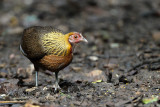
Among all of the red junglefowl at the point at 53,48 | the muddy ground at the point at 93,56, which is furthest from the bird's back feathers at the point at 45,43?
the muddy ground at the point at 93,56

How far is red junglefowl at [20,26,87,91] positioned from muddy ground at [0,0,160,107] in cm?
49

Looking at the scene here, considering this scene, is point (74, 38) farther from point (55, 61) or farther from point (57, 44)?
point (55, 61)

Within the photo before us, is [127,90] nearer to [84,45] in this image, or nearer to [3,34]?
[84,45]

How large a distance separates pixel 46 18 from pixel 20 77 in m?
4.58

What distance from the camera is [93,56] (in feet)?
23.0

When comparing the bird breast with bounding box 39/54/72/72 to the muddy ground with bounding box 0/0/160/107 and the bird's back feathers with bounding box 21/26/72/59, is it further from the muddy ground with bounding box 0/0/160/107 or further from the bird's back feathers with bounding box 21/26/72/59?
the muddy ground with bounding box 0/0/160/107

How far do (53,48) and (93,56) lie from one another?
2.44 m

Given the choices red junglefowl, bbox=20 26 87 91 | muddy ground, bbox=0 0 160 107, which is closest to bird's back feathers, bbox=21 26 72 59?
red junglefowl, bbox=20 26 87 91

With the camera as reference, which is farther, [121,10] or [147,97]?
[121,10]

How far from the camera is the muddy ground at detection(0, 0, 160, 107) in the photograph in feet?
14.5

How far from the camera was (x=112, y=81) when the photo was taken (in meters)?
5.29

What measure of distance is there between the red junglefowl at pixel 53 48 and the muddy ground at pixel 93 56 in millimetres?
487

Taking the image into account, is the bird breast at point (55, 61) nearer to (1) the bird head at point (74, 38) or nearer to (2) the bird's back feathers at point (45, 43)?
(2) the bird's back feathers at point (45, 43)

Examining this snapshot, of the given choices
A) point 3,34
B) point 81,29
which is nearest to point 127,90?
point 81,29
